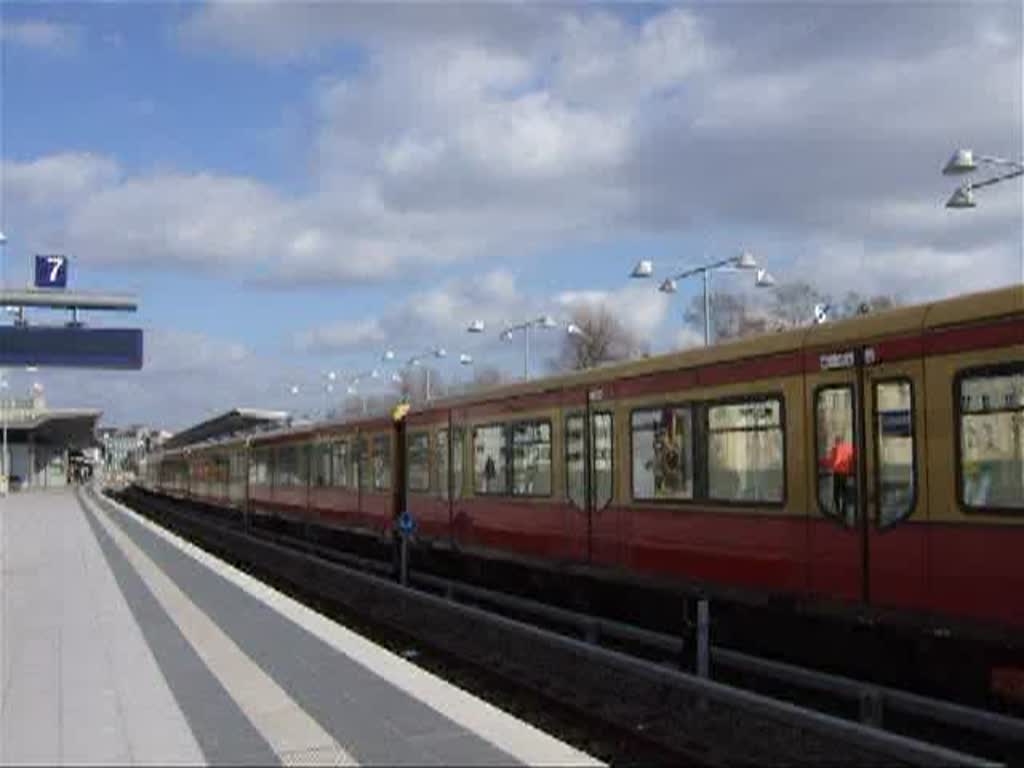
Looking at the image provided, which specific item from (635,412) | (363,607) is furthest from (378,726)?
(363,607)

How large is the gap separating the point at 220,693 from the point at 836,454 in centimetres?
503

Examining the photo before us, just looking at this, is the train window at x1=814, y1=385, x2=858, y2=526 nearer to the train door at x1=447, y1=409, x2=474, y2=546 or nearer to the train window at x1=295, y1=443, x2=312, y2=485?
the train door at x1=447, y1=409, x2=474, y2=546

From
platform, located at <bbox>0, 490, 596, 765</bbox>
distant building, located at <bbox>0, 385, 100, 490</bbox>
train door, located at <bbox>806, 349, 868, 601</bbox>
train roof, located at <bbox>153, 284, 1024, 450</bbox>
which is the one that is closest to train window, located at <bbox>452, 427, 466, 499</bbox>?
train roof, located at <bbox>153, 284, 1024, 450</bbox>

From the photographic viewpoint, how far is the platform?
7.87 meters

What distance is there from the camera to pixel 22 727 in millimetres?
8820

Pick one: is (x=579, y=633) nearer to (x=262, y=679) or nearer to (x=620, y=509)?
(x=620, y=509)

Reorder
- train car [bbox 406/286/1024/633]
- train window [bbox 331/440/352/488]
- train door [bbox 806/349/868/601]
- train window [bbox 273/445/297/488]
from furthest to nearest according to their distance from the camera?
train window [bbox 273/445/297/488], train window [bbox 331/440/352/488], train door [bbox 806/349/868/601], train car [bbox 406/286/1024/633]

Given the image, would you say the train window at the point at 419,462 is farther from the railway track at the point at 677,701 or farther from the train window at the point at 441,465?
the railway track at the point at 677,701

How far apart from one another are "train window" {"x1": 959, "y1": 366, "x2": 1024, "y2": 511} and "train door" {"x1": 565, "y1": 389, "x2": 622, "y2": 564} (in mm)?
5931

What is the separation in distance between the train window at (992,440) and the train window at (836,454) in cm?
124

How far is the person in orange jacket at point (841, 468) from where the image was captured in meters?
11.0

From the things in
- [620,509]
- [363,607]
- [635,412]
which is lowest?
[363,607]

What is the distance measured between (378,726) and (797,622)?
5.60 m

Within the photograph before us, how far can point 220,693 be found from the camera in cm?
976
